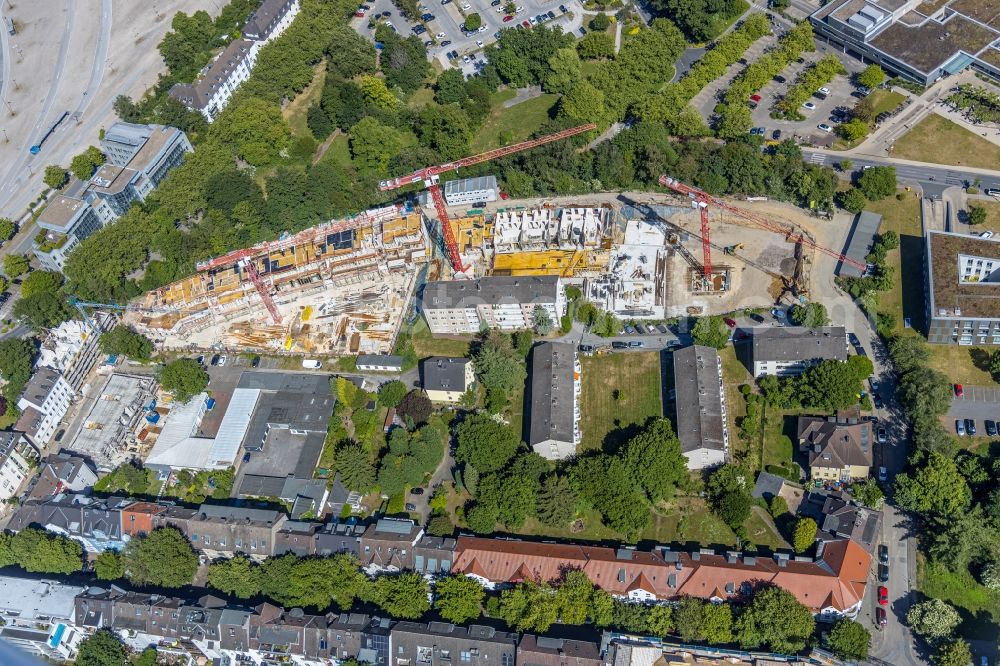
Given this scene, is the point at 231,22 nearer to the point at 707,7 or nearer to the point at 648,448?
the point at 707,7

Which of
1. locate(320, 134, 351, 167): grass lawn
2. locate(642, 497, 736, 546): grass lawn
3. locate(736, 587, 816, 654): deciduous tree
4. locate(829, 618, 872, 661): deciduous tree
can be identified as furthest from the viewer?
locate(320, 134, 351, 167): grass lawn

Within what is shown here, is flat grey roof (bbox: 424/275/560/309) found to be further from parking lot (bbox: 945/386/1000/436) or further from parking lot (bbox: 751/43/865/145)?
parking lot (bbox: 945/386/1000/436)

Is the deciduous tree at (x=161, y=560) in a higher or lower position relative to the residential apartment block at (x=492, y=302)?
lower

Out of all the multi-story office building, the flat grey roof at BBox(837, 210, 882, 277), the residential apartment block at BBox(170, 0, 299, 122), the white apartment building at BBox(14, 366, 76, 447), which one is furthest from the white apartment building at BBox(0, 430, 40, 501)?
the multi-story office building

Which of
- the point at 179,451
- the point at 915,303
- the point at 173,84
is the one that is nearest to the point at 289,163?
the point at 173,84

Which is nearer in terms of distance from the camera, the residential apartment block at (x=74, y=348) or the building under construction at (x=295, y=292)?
the residential apartment block at (x=74, y=348)

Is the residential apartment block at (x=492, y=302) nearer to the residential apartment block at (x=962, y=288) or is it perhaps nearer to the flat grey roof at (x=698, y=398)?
the flat grey roof at (x=698, y=398)

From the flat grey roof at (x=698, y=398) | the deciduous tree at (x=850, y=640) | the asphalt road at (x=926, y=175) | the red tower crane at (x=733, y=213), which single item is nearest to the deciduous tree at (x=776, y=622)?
the deciduous tree at (x=850, y=640)
